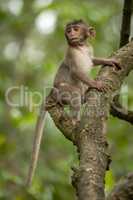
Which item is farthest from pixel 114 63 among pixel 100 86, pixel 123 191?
pixel 123 191

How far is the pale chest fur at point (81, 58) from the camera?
17.3ft

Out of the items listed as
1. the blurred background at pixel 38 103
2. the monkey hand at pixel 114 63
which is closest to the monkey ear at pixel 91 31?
the blurred background at pixel 38 103

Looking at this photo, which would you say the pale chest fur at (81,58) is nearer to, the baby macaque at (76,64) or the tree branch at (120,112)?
the baby macaque at (76,64)

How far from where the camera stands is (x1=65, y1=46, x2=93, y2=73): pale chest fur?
207 inches

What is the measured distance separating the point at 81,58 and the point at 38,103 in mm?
1074

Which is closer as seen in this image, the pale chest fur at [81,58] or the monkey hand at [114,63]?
the monkey hand at [114,63]

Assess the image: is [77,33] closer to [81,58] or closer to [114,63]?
[81,58]

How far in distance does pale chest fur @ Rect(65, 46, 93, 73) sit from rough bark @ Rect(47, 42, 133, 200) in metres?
1.85

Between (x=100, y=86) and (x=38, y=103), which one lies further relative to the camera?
(x=38, y=103)

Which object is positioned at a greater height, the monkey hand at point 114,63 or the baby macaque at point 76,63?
the monkey hand at point 114,63

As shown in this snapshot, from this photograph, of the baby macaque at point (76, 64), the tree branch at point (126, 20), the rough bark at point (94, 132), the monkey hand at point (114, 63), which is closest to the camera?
the rough bark at point (94, 132)

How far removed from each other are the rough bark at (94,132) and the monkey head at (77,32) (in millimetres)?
1836

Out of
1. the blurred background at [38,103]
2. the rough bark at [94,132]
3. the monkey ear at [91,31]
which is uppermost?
the rough bark at [94,132]

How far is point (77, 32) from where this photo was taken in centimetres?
525
